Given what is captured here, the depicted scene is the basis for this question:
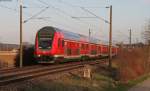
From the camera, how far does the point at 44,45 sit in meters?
37.6

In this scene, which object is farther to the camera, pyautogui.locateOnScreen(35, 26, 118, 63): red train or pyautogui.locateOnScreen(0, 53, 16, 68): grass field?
pyautogui.locateOnScreen(0, 53, 16, 68): grass field

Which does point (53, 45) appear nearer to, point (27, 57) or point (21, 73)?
point (27, 57)

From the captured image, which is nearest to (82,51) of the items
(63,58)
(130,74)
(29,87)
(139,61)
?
(63,58)

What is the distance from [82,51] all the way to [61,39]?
824cm

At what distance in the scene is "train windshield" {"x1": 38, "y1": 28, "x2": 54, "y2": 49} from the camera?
123 ft

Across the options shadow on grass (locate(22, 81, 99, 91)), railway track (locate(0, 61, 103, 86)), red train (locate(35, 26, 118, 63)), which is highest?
red train (locate(35, 26, 118, 63))

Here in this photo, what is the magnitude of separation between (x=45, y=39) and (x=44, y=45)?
57 centimetres

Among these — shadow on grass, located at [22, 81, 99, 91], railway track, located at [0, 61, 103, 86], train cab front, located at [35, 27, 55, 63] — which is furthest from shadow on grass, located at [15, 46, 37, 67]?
shadow on grass, located at [22, 81, 99, 91]

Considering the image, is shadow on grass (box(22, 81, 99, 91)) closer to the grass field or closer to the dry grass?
the dry grass

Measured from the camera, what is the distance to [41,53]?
3722 centimetres

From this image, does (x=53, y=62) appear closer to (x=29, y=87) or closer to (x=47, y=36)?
(x=47, y=36)

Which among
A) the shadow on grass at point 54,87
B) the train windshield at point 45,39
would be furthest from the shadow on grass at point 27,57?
the shadow on grass at point 54,87

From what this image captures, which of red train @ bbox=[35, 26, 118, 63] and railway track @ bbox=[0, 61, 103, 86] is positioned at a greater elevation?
red train @ bbox=[35, 26, 118, 63]

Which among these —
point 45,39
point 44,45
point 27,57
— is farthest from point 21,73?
point 27,57
